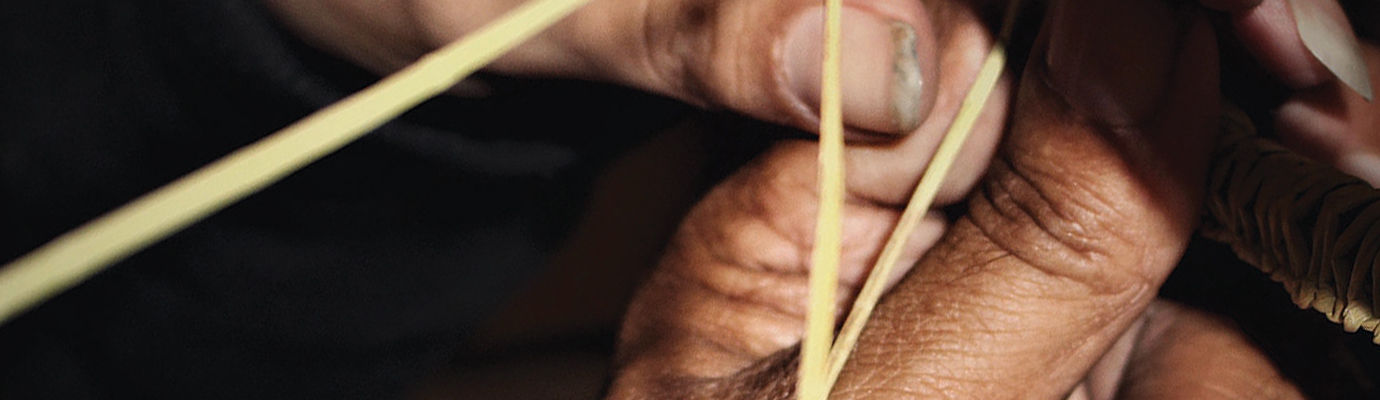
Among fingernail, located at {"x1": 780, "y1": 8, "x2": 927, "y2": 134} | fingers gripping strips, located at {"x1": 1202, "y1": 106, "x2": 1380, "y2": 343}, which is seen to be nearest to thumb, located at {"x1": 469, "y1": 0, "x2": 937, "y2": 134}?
fingernail, located at {"x1": 780, "y1": 8, "x2": 927, "y2": 134}

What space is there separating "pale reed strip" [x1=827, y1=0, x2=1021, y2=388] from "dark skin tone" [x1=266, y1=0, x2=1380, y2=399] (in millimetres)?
17

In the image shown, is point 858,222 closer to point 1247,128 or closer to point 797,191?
point 797,191

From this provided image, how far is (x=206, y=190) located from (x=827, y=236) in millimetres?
162

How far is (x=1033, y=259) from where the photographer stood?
39cm

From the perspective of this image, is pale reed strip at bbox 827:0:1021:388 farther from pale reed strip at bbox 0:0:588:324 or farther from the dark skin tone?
pale reed strip at bbox 0:0:588:324

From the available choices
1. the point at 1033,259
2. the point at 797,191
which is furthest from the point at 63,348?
the point at 1033,259

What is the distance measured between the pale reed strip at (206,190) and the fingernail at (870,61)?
0.16m

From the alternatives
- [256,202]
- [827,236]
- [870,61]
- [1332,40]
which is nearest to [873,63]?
[870,61]

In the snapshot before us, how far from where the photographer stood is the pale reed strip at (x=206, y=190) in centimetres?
16

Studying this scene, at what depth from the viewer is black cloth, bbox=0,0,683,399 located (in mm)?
496

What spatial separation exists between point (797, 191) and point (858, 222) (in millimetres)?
38

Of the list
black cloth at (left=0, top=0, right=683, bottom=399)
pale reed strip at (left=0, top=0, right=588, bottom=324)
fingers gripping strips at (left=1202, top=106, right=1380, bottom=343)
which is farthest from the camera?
black cloth at (left=0, top=0, right=683, bottom=399)

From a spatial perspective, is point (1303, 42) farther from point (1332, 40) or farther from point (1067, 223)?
point (1067, 223)


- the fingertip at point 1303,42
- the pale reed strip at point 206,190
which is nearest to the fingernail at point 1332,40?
the fingertip at point 1303,42
